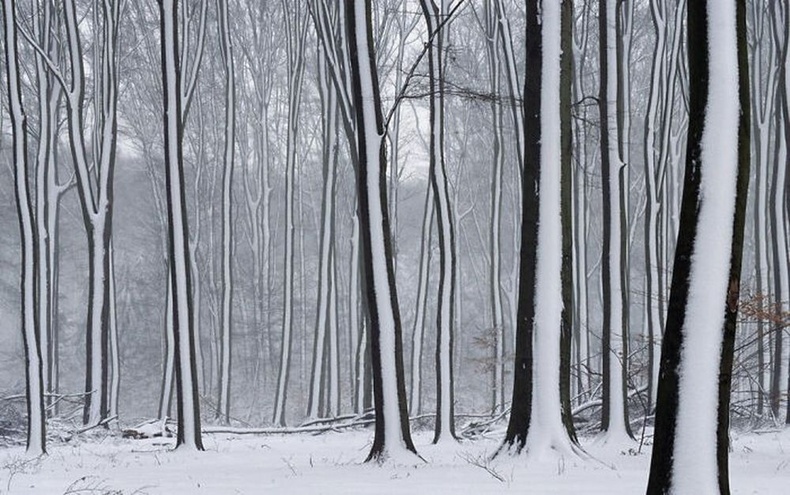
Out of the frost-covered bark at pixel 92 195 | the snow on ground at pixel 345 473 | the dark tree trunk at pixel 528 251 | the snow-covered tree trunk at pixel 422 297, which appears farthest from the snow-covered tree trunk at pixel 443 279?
the frost-covered bark at pixel 92 195

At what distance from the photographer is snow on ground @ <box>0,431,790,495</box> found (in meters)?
6.49

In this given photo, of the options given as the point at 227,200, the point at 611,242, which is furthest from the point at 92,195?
the point at 611,242

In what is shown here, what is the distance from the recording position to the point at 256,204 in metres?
27.2

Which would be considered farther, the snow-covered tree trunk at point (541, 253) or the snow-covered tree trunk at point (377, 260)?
the snow-covered tree trunk at point (377, 260)

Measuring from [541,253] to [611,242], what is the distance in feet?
12.3

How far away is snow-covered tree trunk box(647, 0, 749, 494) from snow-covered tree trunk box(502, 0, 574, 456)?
374cm

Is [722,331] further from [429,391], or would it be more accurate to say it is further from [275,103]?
[429,391]

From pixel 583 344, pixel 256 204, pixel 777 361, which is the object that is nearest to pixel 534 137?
pixel 777 361

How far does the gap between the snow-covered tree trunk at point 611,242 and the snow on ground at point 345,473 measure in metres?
0.58

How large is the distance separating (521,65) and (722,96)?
21.5m

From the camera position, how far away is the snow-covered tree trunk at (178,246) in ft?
40.9

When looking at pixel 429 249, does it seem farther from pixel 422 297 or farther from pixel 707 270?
pixel 707 270

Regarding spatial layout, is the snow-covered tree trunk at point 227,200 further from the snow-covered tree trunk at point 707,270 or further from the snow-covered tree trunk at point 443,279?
the snow-covered tree trunk at point 707,270

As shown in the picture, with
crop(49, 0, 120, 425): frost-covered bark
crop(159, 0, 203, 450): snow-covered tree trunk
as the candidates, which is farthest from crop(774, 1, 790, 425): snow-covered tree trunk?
crop(49, 0, 120, 425): frost-covered bark
